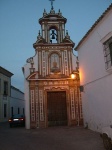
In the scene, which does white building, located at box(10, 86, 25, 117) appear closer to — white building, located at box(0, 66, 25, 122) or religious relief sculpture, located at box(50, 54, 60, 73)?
white building, located at box(0, 66, 25, 122)

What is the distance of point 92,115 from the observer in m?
12.3

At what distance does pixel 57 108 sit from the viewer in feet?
51.4

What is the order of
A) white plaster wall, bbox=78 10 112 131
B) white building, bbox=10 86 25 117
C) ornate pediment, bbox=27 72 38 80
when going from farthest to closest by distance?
white building, bbox=10 86 25 117, ornate pediment, bbox=27 72 38 80, white plaster wall, bbox=78 10 112 131

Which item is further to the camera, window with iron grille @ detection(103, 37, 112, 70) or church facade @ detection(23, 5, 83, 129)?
church facade @ detection(23, 5, 83, 129)

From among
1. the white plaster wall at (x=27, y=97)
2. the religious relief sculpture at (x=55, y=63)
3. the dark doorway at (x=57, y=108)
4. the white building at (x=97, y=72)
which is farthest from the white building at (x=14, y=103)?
the white building at (x=97, y=72)

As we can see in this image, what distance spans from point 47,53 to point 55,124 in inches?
221

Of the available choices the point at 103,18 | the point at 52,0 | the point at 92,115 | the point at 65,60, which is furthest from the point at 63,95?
the point at 52,0

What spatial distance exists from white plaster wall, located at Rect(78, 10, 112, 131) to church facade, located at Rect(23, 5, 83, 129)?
197cm

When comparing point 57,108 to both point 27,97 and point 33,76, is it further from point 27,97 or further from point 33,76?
point 33,76

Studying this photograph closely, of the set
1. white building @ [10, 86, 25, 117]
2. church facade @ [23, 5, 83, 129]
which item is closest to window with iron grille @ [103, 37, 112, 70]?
church facade @ [23, 5, 83, 129]

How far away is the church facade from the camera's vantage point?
50.1ft

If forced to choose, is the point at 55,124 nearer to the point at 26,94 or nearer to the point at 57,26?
the point at 26,94

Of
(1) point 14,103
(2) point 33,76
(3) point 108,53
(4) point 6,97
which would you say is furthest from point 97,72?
(1) point 14,103

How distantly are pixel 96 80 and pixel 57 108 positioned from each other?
17.4 ft
